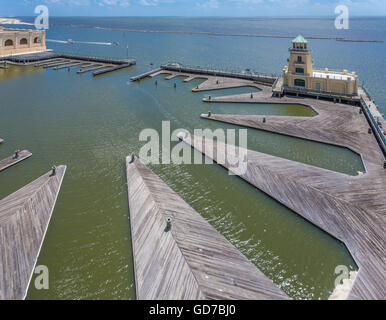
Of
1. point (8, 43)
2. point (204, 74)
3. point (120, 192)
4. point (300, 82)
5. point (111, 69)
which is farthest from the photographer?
point (8, 43)

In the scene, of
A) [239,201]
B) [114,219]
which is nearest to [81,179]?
[114,219]

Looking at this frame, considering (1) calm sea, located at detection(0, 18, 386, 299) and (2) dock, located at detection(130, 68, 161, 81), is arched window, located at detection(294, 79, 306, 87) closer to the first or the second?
(1) calm sea, located at detection(0, 18, 386, 299)

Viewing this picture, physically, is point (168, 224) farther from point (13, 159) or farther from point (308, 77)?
point (308, 77)

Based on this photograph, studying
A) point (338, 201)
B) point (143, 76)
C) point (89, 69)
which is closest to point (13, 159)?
point (338, 201)

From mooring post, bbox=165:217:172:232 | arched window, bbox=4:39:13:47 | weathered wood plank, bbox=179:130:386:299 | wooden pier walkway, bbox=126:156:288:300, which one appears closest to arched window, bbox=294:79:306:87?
weathered wood plank, bbox=179:130:386:299

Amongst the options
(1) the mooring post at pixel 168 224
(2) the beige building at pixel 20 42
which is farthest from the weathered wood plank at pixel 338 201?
(2) the beige building at pixel 20 42

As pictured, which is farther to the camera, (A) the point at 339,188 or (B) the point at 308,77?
(B) the point at 308,77
